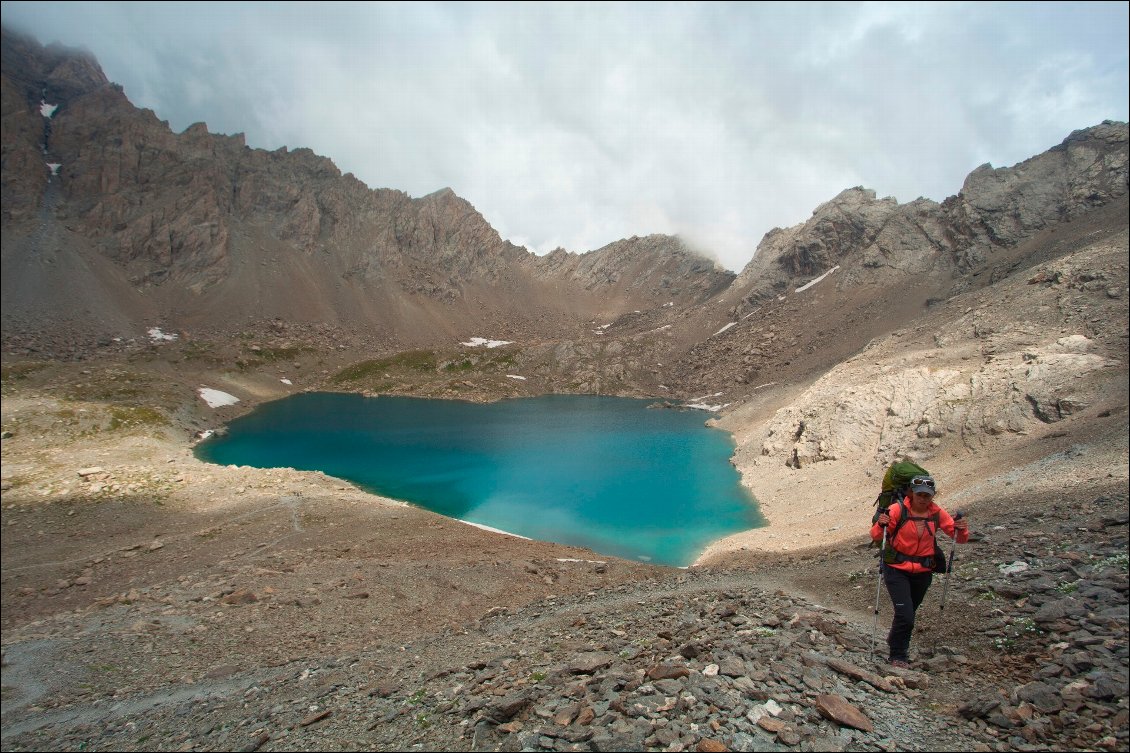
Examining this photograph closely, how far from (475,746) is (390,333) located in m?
153

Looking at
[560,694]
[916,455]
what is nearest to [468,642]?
[560,694]

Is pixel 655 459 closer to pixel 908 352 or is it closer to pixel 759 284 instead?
pixel 908 352

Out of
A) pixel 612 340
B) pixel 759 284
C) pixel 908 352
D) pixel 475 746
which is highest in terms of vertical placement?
pixel 759 284

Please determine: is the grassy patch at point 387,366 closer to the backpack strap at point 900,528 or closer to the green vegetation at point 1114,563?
the backpack strap at point 900,528

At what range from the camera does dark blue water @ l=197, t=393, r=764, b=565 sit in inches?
1384

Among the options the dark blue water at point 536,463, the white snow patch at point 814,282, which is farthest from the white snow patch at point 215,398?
the white snow patch at point 814,282

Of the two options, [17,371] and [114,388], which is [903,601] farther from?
[114,388]

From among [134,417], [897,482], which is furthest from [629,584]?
[134,417]

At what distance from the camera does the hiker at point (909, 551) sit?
7.71 meters

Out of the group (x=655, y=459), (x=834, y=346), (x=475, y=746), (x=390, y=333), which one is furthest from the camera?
(x=390, y=333)

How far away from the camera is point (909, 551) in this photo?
7.84m

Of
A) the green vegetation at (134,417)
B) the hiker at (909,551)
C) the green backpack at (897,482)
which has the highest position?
the green vegetation at (134,417)

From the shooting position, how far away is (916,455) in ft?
103

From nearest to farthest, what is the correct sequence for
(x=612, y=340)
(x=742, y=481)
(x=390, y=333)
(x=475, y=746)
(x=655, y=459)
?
(x=475, y=746) → (x=742, y=481) → (x=655, y=459) → (x=612, y=340) → (x=390, y=333)
